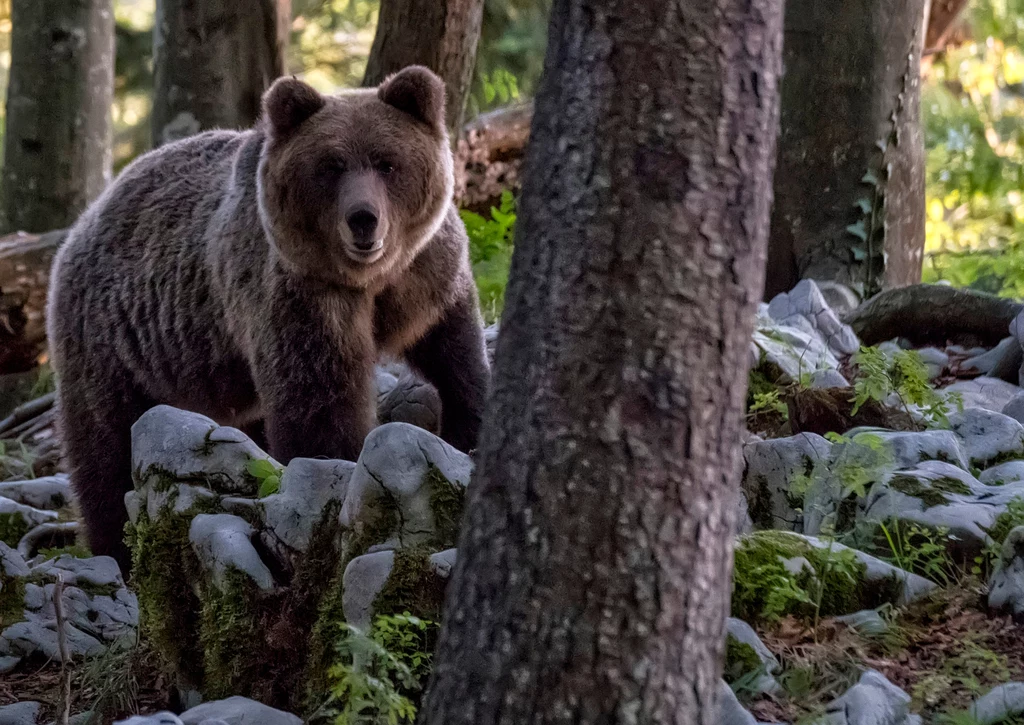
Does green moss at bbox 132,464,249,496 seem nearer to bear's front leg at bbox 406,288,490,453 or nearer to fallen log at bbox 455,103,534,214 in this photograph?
bear's front leg at bbox 406,288,490,453

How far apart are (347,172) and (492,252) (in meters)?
3.53

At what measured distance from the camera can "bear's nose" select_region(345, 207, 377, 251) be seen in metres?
4.76

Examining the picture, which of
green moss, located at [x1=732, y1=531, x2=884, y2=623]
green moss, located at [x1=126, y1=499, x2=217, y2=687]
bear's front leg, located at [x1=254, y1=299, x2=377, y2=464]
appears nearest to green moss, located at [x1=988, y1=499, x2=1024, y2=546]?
green moss, located at [x1=732, y1=531, x2=884, y2=623]

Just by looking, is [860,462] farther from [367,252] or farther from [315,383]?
[315,383]

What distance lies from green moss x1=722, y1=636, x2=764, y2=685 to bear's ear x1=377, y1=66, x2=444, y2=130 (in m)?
2.79

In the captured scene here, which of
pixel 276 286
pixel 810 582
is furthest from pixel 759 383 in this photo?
pixel 276 286

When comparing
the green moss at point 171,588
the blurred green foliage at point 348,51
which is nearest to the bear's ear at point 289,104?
the green moss at point 171,588

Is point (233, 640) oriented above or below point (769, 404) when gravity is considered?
below

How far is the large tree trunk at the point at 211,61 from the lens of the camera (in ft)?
26.1

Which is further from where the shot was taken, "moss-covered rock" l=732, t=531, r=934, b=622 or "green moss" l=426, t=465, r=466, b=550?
"green moss" l=426, t=465, r=466, b=550

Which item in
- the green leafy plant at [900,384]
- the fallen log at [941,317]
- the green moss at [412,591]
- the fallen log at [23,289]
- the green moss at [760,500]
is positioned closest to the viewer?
the green moss at [412,591]

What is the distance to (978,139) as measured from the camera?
12000 millimetres

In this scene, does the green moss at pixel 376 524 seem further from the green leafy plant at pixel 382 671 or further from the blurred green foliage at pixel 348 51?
the blurred green foliage at pixel 348 51

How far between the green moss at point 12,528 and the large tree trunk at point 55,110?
126 inches
